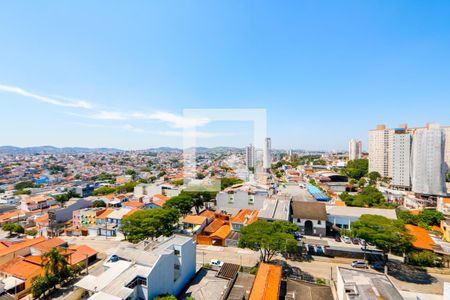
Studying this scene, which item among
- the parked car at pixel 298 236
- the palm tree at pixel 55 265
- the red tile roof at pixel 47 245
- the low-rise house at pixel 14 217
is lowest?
the low-rise house at pixel 14 217

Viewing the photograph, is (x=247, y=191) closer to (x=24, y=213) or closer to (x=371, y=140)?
(x=24, y=213)

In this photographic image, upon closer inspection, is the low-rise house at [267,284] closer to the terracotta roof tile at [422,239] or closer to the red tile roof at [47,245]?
the terracotta roof tile at [422,239]

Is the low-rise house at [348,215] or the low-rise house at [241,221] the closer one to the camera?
the low-rise house at [348,215]

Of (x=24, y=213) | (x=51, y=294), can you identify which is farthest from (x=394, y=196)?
(x=24, y=213)

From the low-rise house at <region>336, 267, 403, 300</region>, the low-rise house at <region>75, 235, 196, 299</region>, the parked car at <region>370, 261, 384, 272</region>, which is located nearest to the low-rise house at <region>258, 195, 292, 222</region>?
the parked car at <region>370, 261, 384, 272</region>

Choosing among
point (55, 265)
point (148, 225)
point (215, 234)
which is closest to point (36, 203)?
point (148, 225)

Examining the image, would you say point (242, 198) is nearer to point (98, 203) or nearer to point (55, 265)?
point (55, 265)

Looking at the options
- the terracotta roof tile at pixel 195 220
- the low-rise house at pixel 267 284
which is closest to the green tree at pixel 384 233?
the low-rise house at pixel 267 284
